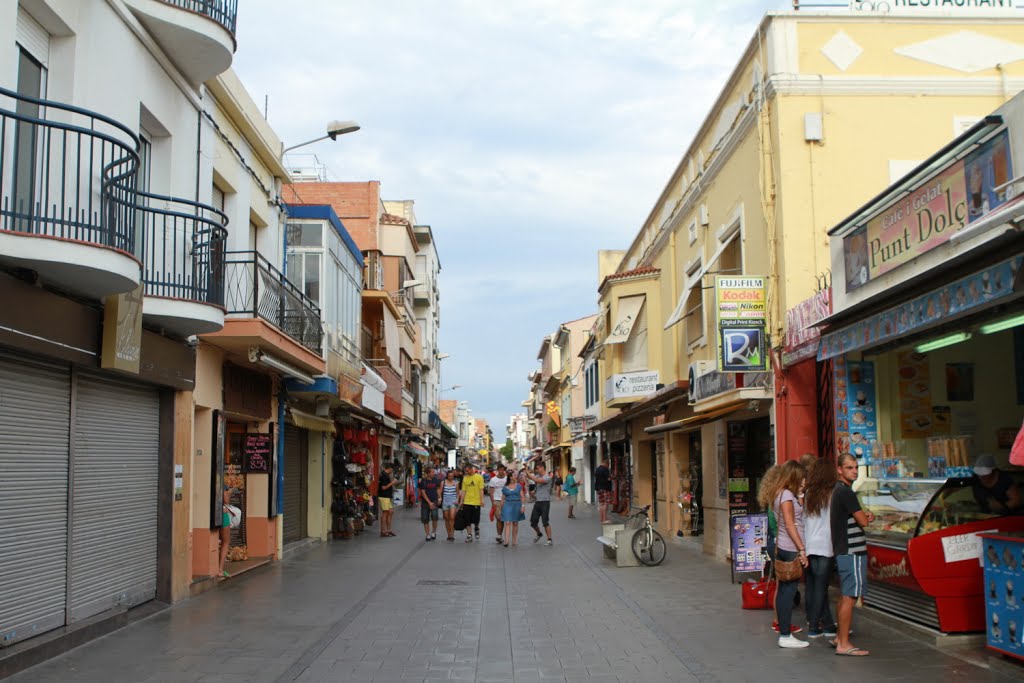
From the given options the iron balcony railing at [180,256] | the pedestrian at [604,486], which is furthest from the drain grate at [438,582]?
the pedestrian at [604,486]

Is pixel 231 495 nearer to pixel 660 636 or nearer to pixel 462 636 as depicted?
pixel 462 636

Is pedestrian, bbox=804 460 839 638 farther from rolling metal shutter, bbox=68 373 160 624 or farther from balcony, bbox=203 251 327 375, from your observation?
balcony, bbox=203 251 327 375

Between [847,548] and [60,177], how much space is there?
25.9 ft

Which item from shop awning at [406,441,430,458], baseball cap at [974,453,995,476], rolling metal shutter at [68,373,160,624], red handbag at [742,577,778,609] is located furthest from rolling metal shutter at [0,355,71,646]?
shop awning at [406,441,430,458]

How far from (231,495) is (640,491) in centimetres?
1320

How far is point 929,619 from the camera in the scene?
8.44 metres

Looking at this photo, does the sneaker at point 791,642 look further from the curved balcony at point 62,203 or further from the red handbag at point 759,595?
the curved balcony at point 62,203

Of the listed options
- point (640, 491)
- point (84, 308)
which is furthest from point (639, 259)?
point (84, 308)

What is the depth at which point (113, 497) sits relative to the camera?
10133 millimetres

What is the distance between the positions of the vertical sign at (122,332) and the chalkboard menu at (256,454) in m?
5.84

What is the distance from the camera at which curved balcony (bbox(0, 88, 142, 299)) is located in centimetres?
728

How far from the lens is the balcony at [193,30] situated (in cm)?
1052

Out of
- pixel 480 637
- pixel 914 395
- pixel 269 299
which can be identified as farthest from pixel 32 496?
pixel 914 395

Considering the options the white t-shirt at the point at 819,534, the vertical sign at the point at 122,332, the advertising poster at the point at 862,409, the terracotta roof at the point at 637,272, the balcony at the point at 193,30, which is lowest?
the white t-shirt at the point at 819,534
